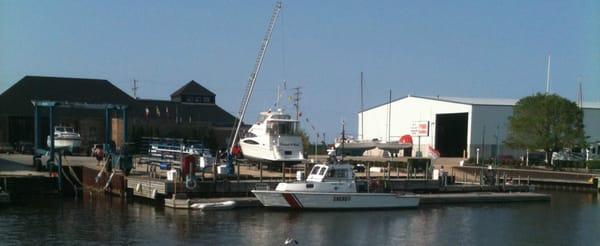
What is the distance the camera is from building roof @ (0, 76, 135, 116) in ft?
250

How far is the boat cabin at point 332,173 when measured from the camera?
3584 centimetres

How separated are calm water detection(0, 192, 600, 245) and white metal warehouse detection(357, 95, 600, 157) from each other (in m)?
40.4

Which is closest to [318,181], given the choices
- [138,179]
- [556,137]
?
[138,179]

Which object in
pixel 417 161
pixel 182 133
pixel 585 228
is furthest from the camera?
pixel 182 133

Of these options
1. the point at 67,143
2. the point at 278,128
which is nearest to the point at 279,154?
the point at 278,128

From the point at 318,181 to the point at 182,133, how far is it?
46.0 meters

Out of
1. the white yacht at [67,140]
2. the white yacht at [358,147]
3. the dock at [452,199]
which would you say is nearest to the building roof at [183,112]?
the white yacht at [358,147]

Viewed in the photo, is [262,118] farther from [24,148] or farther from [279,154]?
[24,148]

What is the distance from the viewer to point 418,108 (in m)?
86.1

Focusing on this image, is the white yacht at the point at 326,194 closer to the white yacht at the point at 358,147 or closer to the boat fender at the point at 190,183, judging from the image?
the boat fender at the point at 190,183

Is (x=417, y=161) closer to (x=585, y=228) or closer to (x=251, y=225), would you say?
(x=585, y=228)

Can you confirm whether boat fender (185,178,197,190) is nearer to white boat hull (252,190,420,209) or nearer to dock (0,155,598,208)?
dock (0,155,598,208)

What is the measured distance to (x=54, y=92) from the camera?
80688 mm

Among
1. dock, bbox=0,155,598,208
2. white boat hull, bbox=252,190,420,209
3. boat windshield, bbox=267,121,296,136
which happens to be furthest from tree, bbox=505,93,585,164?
white boat hull, bbox=252,190,420,209
